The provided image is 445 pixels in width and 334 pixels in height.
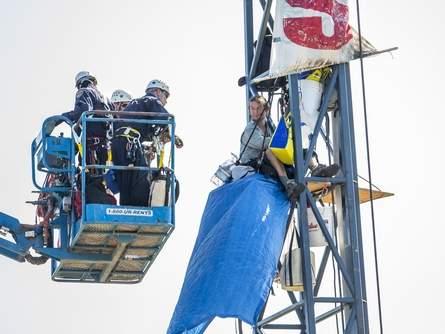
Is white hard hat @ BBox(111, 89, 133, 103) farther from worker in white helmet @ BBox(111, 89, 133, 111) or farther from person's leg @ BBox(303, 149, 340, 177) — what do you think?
person's leg @ BBox(303, 149, 340, 177)

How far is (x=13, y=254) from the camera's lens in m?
20.1

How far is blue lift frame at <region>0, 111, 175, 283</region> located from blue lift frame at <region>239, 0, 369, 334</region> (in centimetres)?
169

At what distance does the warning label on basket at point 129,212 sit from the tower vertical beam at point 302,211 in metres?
1.89

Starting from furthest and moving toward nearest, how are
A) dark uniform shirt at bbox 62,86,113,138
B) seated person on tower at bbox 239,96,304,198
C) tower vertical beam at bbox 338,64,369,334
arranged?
dark uniform shirt at bbox 62,86,113,138
seated person on tower at bbox 239,96,304,198
tower vertical beam at bbox 338,64,369,334

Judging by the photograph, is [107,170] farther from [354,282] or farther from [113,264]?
[354,282]

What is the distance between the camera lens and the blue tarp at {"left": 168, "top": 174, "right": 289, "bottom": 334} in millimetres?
17594

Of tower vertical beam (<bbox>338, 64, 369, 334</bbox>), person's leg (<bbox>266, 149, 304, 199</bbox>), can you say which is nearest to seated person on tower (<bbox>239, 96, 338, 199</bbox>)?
person's leg (<bbox>266, 149, 304, 199</bbox>)

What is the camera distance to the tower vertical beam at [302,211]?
59.2 ft

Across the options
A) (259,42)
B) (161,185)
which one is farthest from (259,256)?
(259,42)

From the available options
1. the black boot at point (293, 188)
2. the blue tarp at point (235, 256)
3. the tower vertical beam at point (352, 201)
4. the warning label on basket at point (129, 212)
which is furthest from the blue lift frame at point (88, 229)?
the tower vertical beam at point (352, 201)

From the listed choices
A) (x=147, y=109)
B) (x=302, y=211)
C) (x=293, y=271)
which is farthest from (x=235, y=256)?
(x=147, y=109)

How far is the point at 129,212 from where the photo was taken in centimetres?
1875

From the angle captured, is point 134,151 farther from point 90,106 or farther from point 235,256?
point 235,256

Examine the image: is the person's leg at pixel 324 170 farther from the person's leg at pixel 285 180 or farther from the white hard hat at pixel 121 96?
the white hard hat at pixel 121 96
